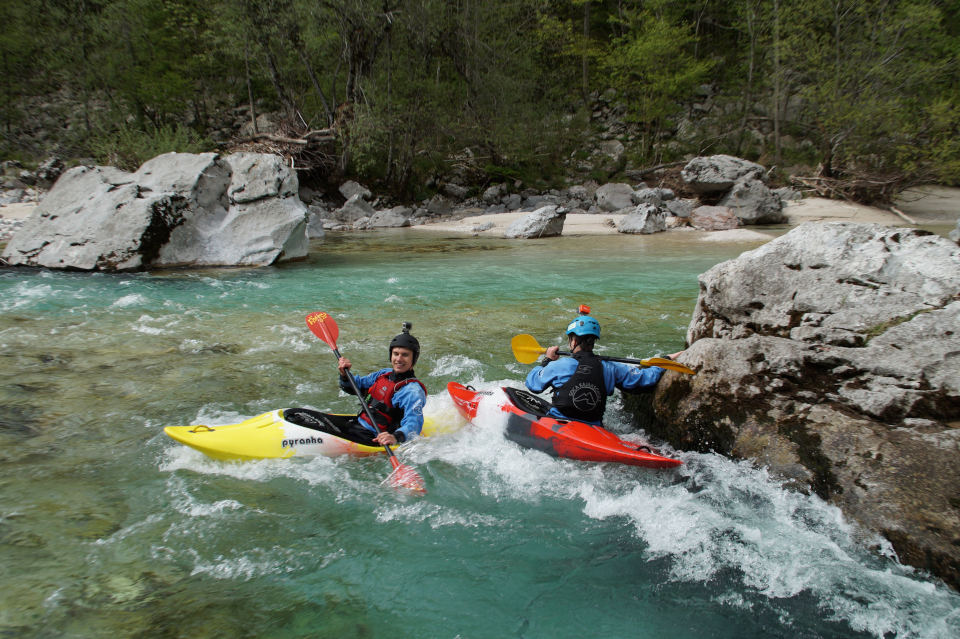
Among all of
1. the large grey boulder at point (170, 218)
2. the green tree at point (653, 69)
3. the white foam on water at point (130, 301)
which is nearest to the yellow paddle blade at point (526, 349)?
the white foam on water at point (130, 301)

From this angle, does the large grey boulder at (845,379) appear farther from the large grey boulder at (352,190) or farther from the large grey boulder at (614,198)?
the large grey boulder at (352,190)

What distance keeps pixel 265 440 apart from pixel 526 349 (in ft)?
7.42

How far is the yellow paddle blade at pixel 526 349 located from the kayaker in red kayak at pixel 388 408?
44.3 inches

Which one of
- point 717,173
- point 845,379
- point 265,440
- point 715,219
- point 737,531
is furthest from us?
point 717,173

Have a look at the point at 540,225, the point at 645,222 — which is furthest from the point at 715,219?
the point at 540,225

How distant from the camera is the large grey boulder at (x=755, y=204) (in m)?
16.8

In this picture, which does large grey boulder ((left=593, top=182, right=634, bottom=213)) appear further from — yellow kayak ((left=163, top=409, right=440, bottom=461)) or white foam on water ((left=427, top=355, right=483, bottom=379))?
yellow kayak ((left=163, top=409, right=440, bottom=461))

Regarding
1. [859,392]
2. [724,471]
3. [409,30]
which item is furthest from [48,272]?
[409,30]

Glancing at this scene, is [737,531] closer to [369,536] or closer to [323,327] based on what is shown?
[369,536]

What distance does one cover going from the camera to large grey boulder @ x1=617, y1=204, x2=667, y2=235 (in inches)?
633

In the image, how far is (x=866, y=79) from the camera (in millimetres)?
18656

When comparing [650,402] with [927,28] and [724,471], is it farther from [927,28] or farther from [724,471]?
[927,28]

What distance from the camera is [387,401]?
3904mm

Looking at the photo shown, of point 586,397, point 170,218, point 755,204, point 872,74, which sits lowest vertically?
point 586,397
